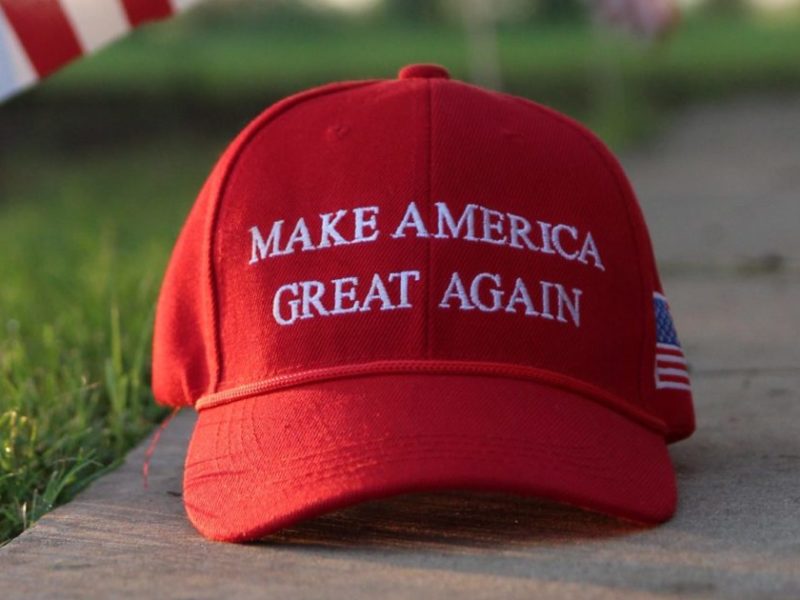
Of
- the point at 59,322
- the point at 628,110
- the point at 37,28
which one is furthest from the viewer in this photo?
the point at 628,110

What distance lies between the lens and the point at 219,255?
7.16 ft

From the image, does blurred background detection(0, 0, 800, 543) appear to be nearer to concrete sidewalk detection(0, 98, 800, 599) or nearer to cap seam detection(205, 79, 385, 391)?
concrete sidewalk detection(0, 98, 800, 599)

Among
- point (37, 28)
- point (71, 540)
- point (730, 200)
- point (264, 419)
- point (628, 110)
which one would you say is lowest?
point (628, 110)

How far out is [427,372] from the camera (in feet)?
6.46

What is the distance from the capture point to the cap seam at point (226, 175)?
7.00ft

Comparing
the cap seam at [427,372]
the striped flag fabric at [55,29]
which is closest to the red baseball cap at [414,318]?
the cap seam at [427,372]

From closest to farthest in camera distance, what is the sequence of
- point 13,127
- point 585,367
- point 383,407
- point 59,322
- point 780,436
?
1. point 383,407
2. point 585,367
3. point 780,436
4. point 59,322
5. point 13,127

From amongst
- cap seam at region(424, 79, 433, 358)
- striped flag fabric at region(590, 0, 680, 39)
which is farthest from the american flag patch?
striped flag fabric at region(590, 0, 680, 39)

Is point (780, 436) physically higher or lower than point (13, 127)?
higher

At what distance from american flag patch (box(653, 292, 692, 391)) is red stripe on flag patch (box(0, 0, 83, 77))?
1292 millimetres

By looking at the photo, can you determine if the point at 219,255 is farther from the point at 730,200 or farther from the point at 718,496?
the point at 730,200

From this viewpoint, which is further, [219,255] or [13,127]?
[13,127]

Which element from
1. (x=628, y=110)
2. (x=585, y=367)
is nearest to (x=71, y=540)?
(x=585, y=367)

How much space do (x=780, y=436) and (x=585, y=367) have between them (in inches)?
26.3
